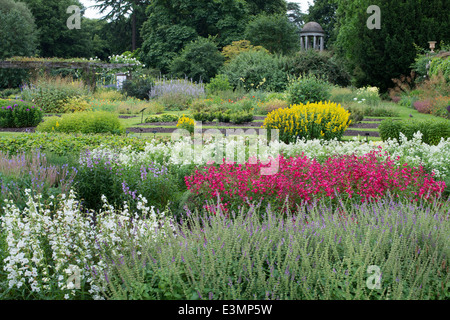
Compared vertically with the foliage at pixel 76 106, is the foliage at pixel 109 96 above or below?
above

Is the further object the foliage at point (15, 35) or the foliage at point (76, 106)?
the foliage at point (15, 35)

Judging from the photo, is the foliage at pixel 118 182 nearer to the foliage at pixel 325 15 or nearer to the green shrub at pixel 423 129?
the green shrub at pixel 423 129

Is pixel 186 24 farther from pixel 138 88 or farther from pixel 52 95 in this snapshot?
pixel 52 95

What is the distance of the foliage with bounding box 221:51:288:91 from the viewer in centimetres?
2099

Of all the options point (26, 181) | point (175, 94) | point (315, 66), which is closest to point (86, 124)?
point (26, 181)

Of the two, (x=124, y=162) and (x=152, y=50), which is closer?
(x=124, y=162)

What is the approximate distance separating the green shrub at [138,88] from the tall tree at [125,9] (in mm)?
18935

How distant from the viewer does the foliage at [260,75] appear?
68.9ft

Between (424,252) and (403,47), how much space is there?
2137cm

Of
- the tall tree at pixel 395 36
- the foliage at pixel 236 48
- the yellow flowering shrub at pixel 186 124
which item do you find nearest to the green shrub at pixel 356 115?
the yellow flowering shrub at pixel 186 124

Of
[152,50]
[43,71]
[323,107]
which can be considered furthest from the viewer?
[152,50]

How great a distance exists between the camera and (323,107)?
28.4ft
